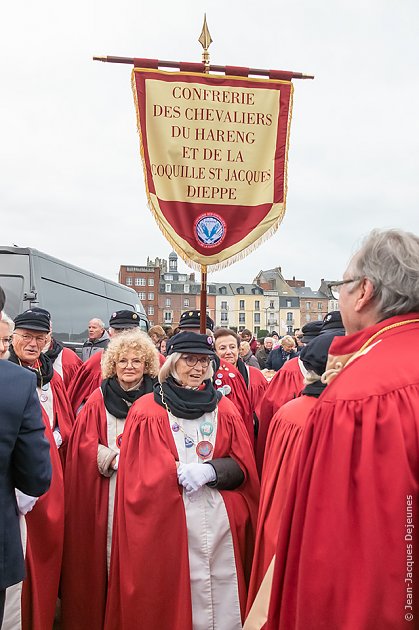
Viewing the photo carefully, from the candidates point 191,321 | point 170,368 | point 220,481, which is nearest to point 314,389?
point 220,481

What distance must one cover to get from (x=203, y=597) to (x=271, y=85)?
4.13 m

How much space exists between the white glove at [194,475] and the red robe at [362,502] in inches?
73.5

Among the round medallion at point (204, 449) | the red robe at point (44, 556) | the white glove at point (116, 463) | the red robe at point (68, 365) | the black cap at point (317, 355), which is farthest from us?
the red robe at point (68, 365)

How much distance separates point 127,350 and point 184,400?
82 cm

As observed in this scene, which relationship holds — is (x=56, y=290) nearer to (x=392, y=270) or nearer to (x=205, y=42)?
(x=205, y=42)

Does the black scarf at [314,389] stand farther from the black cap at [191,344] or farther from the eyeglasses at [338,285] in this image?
the eyeglasses at [338,285]

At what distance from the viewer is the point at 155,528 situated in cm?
354

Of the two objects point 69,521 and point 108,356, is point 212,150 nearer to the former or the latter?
point 108,356

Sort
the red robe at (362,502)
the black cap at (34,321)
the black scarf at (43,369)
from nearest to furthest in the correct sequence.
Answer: the red robe at (362,502) < the black scarf at (43,369) < the black cap at (34,321)

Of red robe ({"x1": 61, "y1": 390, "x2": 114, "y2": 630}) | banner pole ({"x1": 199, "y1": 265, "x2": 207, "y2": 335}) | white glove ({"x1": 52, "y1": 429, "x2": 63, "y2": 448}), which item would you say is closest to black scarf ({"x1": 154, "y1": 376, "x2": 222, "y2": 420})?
red robe ({"x1": 61, "y1": 390, "x2": 114, "y2": 630})

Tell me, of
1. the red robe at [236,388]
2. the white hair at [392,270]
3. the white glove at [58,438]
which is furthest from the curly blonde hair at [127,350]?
the white hair at [392,270]

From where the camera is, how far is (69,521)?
429 centimetres

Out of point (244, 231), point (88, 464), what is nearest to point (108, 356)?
point (88, 464)

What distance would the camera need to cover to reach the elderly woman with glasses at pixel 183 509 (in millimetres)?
3508
